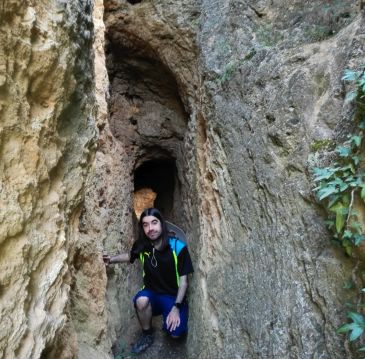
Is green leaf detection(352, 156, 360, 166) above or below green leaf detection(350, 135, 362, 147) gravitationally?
below

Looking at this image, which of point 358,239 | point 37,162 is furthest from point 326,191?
point 37,162

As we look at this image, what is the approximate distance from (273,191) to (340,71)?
2.91ft

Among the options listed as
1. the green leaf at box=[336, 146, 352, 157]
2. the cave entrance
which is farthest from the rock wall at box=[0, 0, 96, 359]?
the cave entrance

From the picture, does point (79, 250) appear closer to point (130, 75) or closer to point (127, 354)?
point (127, 354)

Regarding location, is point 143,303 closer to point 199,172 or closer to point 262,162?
point 199,172

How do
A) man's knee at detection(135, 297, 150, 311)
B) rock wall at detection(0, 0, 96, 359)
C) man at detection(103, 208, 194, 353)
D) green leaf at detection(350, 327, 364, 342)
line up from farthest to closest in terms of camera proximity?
man's knee at detection(135, 297, 150, 311)
man at detection(103, 208, 194, 353)
green leaf at detection(350, 327, 364, 342)
rock wall at detection(0, 0, 96, 359)

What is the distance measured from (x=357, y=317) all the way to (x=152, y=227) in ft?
7.31

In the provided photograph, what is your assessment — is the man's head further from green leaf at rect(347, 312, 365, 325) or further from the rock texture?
green leaf at rect(347, 312, 365, 325)

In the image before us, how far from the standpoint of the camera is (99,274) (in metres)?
2.99

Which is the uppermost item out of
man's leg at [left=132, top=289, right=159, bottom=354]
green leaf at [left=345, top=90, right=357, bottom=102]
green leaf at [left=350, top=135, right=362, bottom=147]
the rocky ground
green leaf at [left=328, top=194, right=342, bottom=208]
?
green leaf at [left=345, top=90, right=357, bottom=102]

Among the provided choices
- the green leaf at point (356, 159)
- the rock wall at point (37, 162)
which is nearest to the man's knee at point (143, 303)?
the rock wall at point (37, 162)

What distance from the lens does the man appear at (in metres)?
3.84

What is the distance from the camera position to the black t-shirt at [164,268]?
3.97m

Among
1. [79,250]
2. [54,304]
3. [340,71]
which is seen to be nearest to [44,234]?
[54,304]
